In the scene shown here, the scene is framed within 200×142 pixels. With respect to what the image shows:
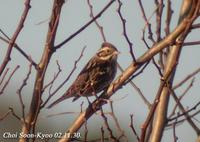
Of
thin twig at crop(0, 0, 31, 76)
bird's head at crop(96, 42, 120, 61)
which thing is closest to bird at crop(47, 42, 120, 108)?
bird's head at crop(96, 42, 120, 61)

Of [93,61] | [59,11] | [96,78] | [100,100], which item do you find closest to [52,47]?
[59,11]

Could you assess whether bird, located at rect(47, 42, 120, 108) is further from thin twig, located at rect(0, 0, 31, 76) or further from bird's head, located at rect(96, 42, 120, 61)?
thin twig, located at rect(0, 0, 31, 76)

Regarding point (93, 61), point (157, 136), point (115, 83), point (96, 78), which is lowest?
point (157, 136)

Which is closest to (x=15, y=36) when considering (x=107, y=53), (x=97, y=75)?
(x=97, y=75)

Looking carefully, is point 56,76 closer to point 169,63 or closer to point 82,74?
point 169,63

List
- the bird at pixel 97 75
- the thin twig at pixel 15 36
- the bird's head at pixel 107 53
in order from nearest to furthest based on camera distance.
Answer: the thin twig at pixel 15 36, the bird at pixel 97 75, the bird's head at pixel 107 53

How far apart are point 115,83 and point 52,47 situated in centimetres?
57

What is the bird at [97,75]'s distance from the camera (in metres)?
7.90

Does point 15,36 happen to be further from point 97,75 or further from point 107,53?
point 107,53

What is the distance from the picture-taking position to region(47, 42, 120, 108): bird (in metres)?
7.90

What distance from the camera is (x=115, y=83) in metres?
5.44

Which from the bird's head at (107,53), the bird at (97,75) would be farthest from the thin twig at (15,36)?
the bird's head at (107,53)

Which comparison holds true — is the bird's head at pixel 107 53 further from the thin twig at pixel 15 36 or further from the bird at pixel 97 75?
the thin twig at pixel 15 36

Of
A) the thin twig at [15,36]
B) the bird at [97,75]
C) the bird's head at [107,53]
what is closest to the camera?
the thin twig at [15,36]
